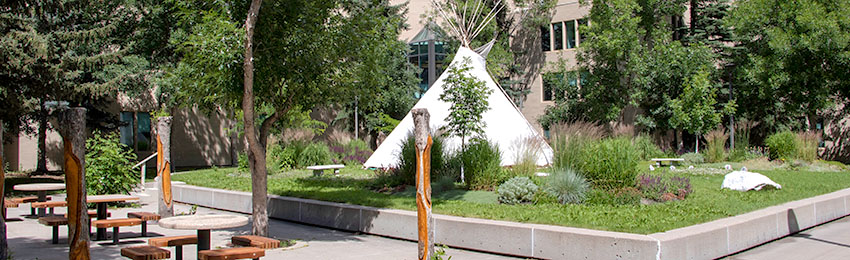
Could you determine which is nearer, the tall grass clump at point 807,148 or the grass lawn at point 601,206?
the grass lawn at point 601,206

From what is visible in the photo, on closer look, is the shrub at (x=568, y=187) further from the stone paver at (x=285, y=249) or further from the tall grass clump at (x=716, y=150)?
the tall grass clump at (x=716, y=150)

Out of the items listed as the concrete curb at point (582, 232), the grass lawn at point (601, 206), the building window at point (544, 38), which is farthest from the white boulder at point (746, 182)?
the building window at point (544, 38)

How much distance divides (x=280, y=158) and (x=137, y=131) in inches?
463

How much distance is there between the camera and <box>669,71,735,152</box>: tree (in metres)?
27.6

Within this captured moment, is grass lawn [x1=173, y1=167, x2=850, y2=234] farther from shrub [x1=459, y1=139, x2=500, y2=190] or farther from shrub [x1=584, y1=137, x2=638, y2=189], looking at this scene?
shrub [x1=584, y1=137, x2=638, y2=189]

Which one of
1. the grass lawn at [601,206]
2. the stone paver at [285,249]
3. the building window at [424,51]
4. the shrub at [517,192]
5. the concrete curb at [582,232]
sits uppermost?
the building window at [424,51]

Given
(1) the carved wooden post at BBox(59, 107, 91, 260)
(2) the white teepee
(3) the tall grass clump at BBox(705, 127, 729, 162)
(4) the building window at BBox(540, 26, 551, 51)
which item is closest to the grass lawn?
(2) the white teepee

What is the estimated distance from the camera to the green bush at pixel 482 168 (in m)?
13.9

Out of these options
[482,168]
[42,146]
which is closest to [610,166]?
[482,168]

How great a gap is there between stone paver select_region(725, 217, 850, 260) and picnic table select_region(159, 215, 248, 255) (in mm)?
6402

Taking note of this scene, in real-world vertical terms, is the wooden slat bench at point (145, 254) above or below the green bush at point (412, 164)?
below

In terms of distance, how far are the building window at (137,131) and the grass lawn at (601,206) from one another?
14.6 metres

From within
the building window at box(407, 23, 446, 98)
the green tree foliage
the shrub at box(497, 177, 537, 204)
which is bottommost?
the shrub at box(497, 177, 537, 204)

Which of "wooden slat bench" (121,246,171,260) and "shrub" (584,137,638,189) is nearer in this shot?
"wooden slat bench" (121,246,171,260)
